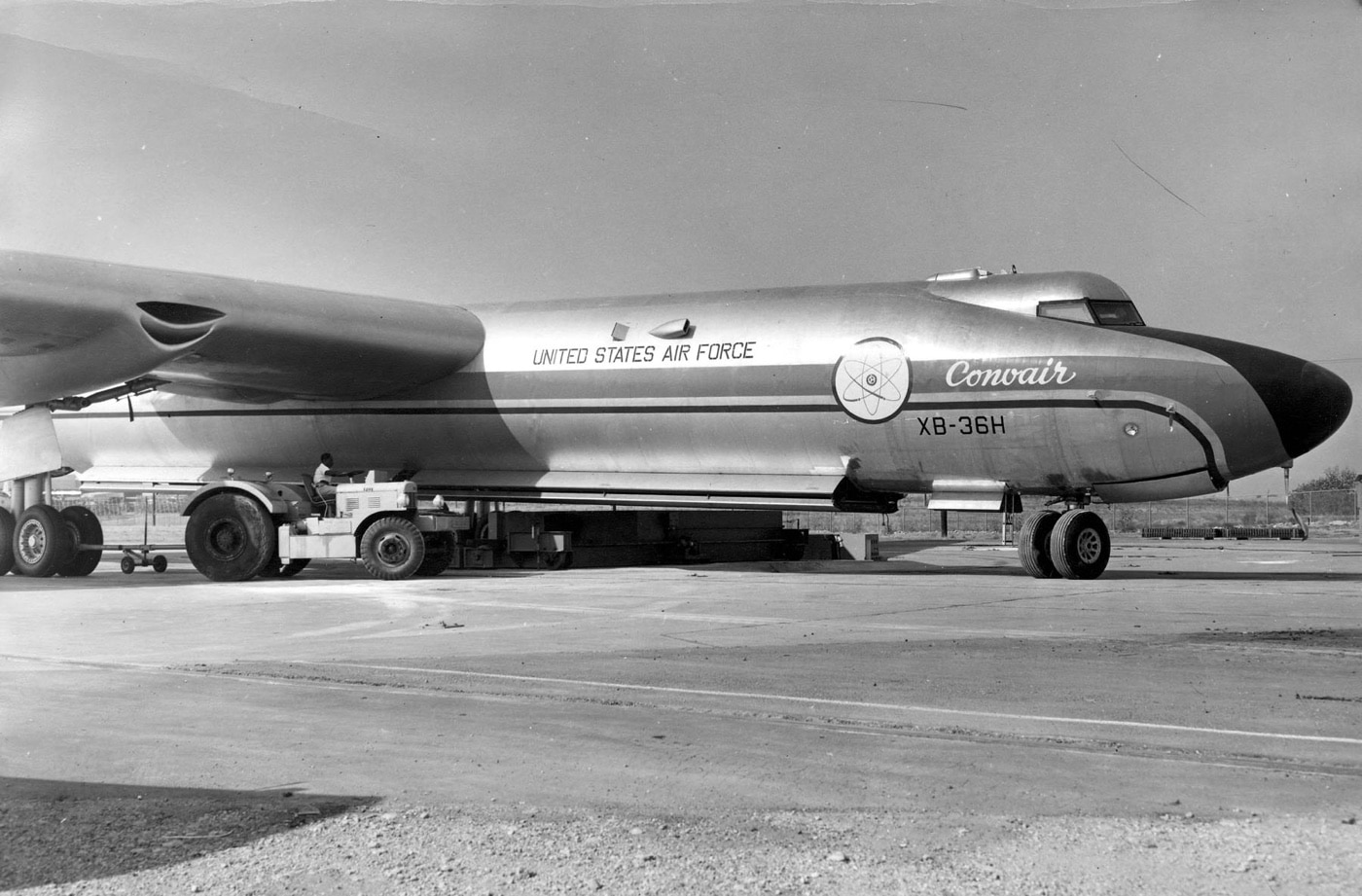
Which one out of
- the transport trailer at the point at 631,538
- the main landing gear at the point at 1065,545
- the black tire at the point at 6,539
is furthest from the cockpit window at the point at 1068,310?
the black tire at the point at 6,539

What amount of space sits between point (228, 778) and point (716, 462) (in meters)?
14.4

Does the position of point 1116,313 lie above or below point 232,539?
above

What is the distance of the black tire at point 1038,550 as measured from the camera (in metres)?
17.4

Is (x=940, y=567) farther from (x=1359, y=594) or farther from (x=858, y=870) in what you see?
(x=858, y=870)

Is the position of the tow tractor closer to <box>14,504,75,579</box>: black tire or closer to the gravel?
<box>14,504,75,579</box>: black tire

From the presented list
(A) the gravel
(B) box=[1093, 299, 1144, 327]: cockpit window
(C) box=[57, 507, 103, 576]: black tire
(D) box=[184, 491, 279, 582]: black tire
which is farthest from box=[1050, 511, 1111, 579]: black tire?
(C) box=[57, 507, 103, 576]: black tire

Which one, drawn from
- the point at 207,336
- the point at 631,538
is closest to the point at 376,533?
the point at 207,336

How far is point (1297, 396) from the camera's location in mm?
16172

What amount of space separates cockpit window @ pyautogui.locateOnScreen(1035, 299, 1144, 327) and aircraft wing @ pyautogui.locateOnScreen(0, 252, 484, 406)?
358 inches

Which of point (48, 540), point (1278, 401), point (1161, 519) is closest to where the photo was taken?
point (1278, 401)

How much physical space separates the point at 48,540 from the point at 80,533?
0.54 m

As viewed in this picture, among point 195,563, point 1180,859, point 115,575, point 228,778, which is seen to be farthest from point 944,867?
point 115,575

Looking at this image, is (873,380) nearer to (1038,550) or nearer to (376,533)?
(1038,550)

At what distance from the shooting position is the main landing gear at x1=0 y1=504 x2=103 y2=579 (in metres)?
19.7
